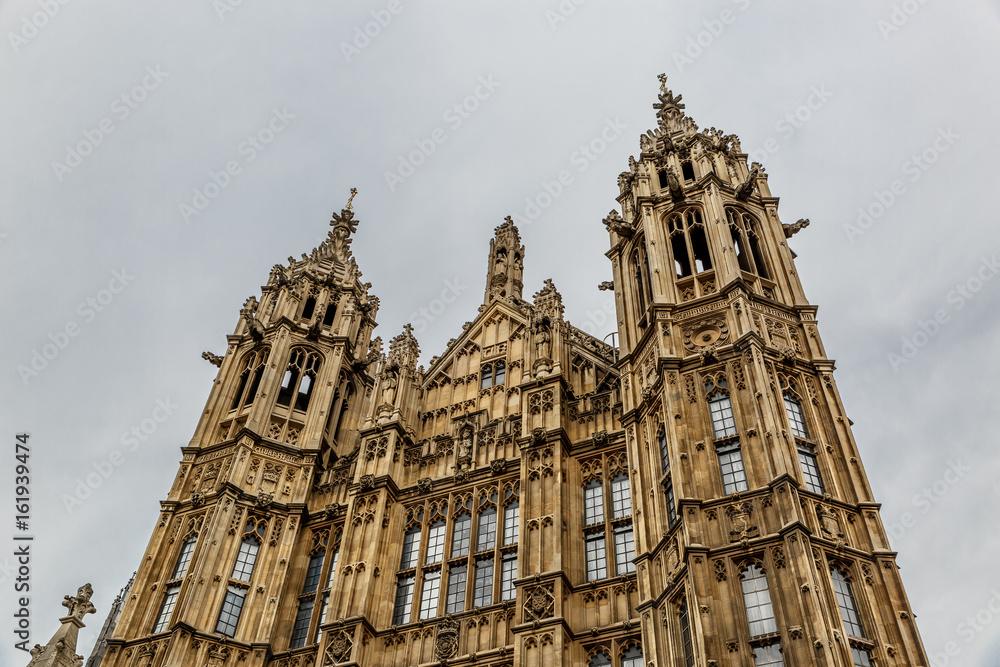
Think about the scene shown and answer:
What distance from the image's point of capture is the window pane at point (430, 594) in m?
28.0

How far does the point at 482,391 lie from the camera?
3534 cm

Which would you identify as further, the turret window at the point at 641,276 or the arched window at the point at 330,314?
the arched window at the point at 330,314

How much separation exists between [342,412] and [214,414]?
551 cm

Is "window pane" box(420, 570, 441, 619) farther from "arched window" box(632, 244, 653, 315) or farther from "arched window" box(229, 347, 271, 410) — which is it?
"arched window" box(229, 347, 271, 410)

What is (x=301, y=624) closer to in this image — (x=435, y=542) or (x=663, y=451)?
(x=435, y=542)

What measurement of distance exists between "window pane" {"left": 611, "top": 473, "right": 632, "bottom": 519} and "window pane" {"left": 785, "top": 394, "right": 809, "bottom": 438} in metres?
5.26

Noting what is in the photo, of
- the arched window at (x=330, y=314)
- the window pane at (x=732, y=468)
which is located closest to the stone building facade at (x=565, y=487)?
the window pane at (x=732, y=468)

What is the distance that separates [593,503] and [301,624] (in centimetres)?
1094

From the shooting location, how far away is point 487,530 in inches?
1164

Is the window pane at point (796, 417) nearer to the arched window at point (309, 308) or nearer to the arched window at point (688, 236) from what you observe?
the arched window at point (688, 236)

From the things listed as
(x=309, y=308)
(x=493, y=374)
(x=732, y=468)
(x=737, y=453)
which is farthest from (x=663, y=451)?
(x=309, y=308)

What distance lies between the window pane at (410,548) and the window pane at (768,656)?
518 inches

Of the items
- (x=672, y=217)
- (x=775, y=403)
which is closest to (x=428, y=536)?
(x=775, y=403)

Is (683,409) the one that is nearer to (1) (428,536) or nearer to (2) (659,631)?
(2) (659,631)
